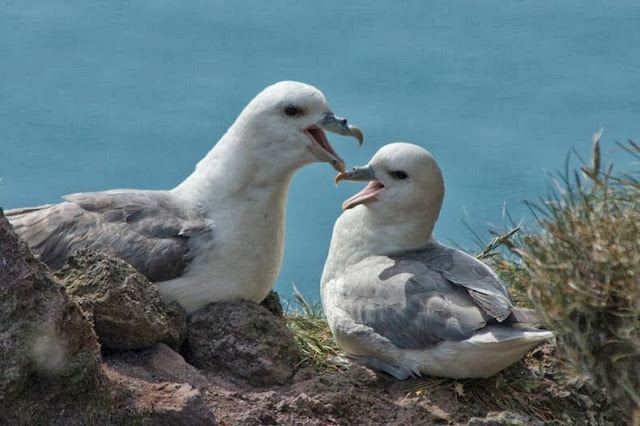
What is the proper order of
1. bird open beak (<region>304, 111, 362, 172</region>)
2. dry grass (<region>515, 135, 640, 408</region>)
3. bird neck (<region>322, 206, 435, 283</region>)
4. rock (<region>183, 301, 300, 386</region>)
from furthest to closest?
bird neck (<region>322, 206, 435, 283</region>) < bird open beak (<region>304, 111, 362, 172</region>) < rock (<region>183, 301, 300, 386</region>) < dry grass (<region>515, 135, 640, 408</region>)

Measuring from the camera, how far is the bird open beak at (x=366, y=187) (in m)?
7.22

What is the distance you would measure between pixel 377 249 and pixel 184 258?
1.14 metres

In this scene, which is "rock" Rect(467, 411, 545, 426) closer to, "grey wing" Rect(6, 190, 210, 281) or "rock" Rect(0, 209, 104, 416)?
"rock" Rect(0, 209, 104, 416)

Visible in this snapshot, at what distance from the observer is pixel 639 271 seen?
5.16 m

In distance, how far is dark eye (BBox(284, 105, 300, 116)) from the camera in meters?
7.11

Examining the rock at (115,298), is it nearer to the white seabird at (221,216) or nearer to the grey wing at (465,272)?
the white seabird at (221,216)

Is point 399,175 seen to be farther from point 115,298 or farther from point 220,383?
point 115,298

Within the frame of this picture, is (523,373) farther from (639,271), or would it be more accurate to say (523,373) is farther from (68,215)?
(68,215)

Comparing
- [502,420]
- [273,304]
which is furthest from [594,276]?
[273,304]

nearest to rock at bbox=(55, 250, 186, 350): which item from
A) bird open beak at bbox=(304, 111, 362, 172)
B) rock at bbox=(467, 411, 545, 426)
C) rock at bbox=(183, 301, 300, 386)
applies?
rock at bbox=(183, 301, 300, 386)

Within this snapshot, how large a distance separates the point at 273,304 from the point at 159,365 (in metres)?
1.38

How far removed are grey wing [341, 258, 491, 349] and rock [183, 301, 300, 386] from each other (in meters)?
0.44

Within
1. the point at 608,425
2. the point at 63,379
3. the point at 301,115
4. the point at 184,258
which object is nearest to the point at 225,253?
the point at 184,258

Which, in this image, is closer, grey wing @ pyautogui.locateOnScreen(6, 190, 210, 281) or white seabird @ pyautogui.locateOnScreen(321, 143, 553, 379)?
white seabird @ pyautogui.locateOnScreen(321, 143, 553, 379)
